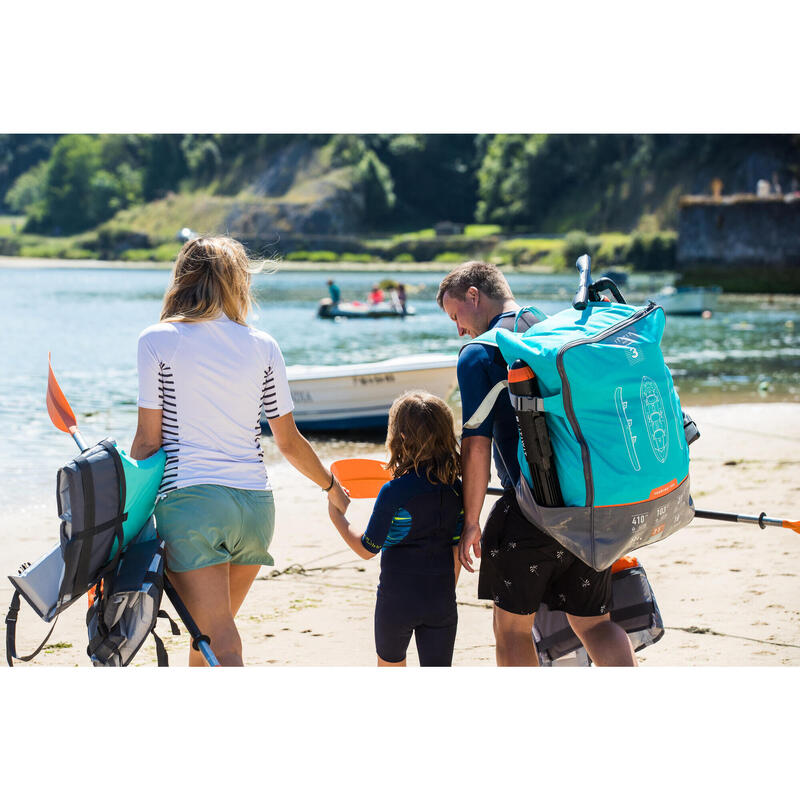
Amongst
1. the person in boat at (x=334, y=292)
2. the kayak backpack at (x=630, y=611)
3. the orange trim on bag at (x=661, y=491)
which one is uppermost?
the orange trim on bag at (x=661, y=491)

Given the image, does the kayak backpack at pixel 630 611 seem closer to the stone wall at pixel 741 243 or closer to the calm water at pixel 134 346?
the calm water at pixel 134 346

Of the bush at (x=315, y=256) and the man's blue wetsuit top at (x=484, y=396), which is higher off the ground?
the man's blue wetsuit top at (x=484, y=396)

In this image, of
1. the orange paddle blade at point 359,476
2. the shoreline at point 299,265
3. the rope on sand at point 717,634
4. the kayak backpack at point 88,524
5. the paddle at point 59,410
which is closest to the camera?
the kayak backpack at point 88,524

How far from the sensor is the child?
9.17 ft

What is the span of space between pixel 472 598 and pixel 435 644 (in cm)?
203

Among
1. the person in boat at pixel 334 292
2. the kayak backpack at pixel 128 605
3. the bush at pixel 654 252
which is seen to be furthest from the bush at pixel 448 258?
the kayak backpack at pixel 128 605

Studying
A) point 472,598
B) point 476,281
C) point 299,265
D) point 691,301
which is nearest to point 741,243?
point 691,301

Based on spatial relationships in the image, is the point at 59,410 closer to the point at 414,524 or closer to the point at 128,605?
the point at 128,605

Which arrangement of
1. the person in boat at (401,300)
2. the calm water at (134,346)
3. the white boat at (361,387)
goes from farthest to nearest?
the person in boat at (401,300) → the calm water at (134,346) → the white boat at (361,387)

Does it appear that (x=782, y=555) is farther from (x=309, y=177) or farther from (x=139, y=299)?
(x=309, y=177)

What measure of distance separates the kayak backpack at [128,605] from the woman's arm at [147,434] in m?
0.24

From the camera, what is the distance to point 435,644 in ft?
9.33

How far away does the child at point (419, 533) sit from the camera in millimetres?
2795

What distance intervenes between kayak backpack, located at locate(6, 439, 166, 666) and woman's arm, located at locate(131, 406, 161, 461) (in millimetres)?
40
